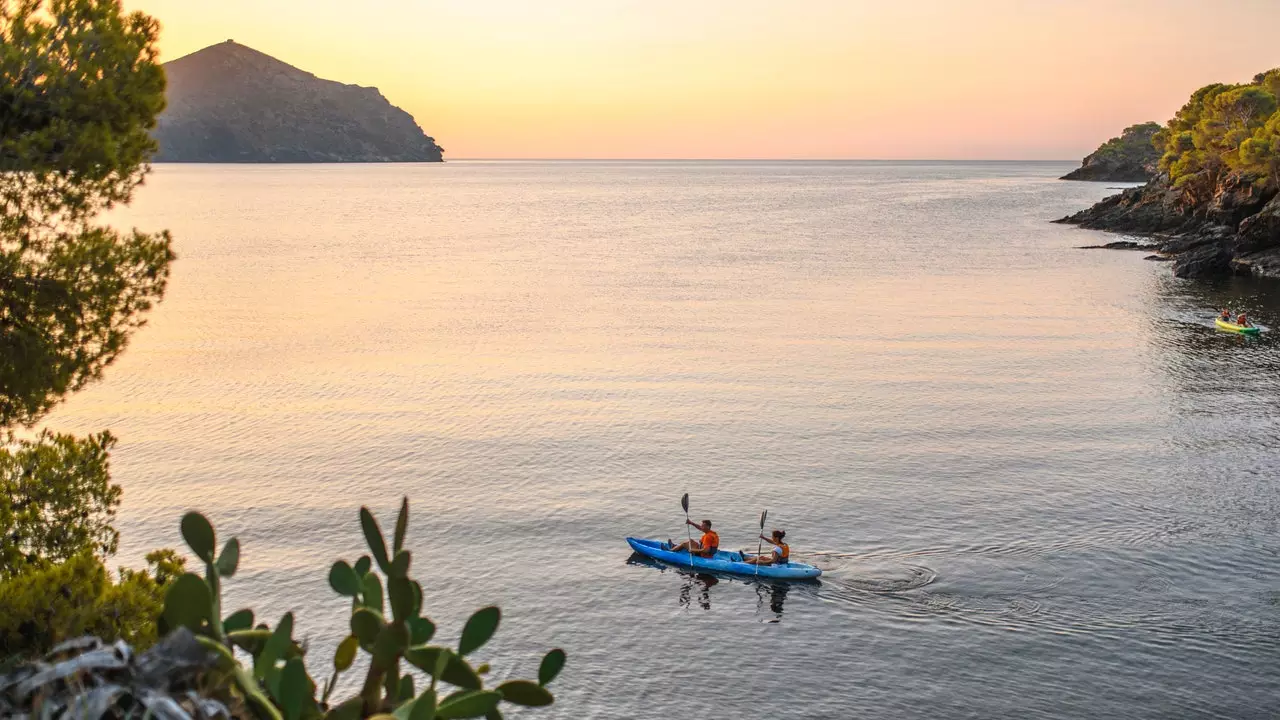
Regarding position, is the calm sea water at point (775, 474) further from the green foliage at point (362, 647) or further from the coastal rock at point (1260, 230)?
the green foliage at point (362, 647)

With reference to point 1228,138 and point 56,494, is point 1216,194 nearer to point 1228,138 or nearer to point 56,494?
point 1228,138

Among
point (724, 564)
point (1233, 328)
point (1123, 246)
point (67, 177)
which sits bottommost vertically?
point (724, 564)

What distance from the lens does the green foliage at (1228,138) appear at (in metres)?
95.5

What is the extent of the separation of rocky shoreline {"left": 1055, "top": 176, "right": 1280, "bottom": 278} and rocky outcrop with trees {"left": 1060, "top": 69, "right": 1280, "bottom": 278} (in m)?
0.09

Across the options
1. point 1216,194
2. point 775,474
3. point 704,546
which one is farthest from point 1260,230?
point 704,546

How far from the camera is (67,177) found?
15.6 meters

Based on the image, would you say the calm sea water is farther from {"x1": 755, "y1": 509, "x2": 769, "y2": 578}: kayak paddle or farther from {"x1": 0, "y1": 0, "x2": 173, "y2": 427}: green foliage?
{"x1": 0, "y1": 0, "x2": 173, "y2": 427}: green foliage

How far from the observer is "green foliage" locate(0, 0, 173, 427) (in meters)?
14.8

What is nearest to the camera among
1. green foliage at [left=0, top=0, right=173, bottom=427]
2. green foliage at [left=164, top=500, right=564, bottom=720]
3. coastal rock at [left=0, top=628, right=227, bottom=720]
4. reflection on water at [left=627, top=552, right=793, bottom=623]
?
coastal rock at [left=0, top=628, right=227, bottom=720]

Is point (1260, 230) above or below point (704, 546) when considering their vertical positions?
above

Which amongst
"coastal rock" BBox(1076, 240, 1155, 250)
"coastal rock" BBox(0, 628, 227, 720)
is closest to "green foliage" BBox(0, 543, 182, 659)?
"coastal rock" BBox(0, 628, 227, 720)

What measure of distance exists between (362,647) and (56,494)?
12.4m

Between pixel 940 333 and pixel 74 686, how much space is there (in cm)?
Answer: 7015

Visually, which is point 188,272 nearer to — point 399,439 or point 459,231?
point 459,231
